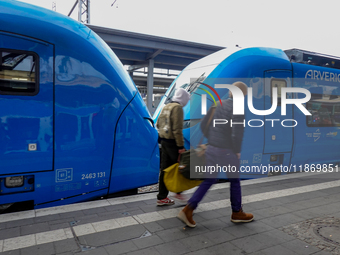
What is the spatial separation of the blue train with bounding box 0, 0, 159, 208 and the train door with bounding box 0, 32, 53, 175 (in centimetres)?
1

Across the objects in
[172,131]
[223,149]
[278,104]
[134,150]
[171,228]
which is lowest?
[171,228]

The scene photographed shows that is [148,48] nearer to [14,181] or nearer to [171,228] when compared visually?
[14,181]

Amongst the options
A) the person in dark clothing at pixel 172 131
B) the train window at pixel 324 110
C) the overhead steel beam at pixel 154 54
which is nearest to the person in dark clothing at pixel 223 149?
the person in dark clothing at pixel 172 131

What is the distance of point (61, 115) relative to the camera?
404 cm

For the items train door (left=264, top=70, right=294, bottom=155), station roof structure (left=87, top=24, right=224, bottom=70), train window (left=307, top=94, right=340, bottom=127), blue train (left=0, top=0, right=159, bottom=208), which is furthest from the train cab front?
station roof structure (left=87, top=24, right=224, bottom=70)

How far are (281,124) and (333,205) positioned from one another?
2432mm

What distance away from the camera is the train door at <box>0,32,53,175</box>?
370 centimetres

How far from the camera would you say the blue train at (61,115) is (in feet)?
12.3

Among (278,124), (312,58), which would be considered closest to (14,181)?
Answer: (278,124)

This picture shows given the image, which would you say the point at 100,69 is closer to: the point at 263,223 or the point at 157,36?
the point at 263,223

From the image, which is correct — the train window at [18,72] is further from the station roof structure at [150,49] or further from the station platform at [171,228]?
the station roof structure at [150,49]

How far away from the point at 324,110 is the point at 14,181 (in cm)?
694

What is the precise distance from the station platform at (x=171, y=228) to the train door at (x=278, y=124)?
1.78m

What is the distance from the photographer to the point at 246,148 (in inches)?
244
